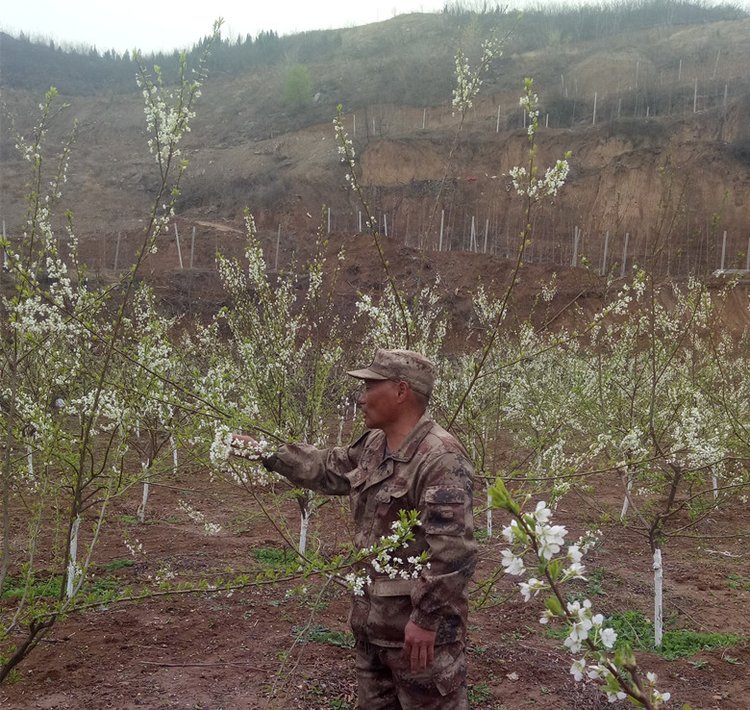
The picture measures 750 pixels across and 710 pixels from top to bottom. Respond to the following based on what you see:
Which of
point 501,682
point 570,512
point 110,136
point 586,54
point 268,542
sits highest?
point 586,54

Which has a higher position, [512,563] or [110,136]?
[110,136]

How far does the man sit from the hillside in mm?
26465

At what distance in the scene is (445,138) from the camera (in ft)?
150

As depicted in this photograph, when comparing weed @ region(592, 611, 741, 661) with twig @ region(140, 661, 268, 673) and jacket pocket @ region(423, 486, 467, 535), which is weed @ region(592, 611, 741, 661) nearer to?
twig @ region(140, 661, 268, 673)

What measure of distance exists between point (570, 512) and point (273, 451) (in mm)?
8240

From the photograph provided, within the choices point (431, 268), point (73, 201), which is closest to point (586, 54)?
point (431, 268)

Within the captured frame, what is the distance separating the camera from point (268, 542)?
26.2 ft

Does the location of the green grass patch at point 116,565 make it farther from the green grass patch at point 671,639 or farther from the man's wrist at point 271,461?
the man's wrist at point 271,461

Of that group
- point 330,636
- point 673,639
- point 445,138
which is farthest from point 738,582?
point 445,138

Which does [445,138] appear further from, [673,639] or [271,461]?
[271,461]

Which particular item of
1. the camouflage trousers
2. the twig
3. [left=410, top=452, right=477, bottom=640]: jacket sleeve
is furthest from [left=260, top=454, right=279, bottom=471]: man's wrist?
the twig

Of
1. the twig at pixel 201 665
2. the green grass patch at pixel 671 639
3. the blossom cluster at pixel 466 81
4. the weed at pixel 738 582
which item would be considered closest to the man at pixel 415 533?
the blossom cluster at pixel 466 81

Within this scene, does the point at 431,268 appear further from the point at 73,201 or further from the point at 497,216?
the point at 73,201

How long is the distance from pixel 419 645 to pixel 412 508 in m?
0.52
